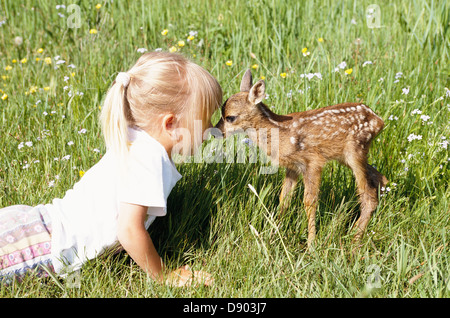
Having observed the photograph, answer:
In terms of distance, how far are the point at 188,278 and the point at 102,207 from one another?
1.95 ft

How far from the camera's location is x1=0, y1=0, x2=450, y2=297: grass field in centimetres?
Answer: 287

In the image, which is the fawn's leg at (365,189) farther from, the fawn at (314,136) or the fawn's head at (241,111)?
the fawn's head at (241,111)

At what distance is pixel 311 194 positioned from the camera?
130 inches

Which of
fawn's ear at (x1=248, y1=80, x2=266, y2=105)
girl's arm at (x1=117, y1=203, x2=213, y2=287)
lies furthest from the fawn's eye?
girl's arm at (x1=117, y1=203, x2=213, y2=287)

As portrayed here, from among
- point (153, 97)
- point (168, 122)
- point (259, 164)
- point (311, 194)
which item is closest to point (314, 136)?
point (311, 194)

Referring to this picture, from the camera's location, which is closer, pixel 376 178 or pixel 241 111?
pixel 241 111

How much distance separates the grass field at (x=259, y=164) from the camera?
9.41ft

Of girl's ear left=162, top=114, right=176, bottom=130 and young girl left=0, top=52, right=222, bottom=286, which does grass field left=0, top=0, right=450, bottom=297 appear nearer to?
young girl left=0, top=52, right=222, bottom=286

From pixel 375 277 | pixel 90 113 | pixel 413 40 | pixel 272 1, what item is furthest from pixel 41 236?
pixel 413 40

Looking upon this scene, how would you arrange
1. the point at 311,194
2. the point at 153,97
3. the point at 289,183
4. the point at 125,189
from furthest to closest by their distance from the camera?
the point at 289,183, the point at 311,194, the point at 153,97, the point at 125,189

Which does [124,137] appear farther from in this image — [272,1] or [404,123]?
[272,1]

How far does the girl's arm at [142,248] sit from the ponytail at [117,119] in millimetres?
305

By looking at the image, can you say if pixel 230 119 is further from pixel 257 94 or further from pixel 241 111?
pixel 257 94

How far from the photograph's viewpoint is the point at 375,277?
2.84m
